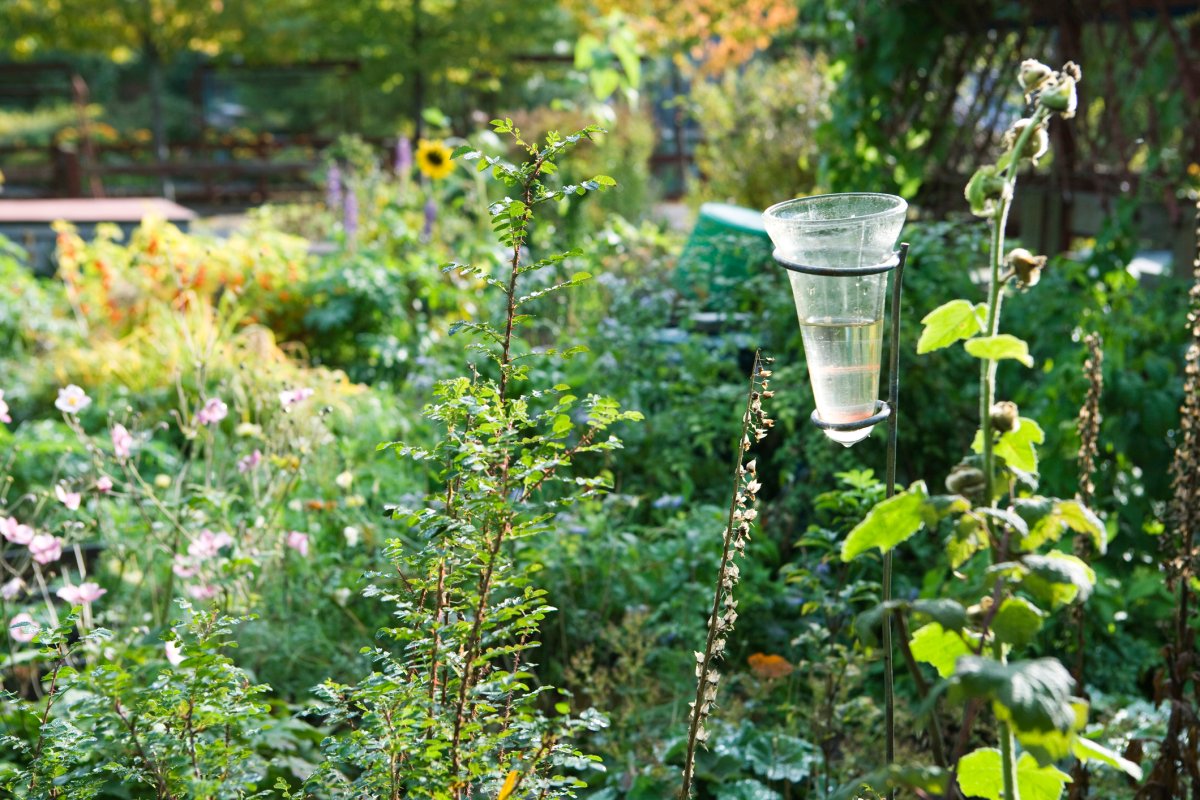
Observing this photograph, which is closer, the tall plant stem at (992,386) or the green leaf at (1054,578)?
the green leaf at (1054,578)

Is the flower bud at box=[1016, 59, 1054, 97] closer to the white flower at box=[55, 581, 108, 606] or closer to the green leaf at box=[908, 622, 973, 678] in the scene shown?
the green leaf at box=[908, 622, 973, 678]

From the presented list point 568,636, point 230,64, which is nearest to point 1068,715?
point 568,636

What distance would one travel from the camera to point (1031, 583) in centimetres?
117

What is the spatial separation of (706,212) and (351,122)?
1583 cm

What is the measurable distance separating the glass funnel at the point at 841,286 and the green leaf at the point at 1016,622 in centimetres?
50

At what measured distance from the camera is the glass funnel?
156 cm

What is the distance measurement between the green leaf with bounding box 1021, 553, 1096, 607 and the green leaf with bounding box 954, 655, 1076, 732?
0.27 feet

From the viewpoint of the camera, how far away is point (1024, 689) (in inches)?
40.3

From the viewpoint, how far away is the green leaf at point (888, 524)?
122cm

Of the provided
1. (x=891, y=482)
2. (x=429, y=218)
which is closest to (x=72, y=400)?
(x=891, y=482)

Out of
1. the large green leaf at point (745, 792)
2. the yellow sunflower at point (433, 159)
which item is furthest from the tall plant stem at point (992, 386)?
the yellow sunflower at point (433, 159)

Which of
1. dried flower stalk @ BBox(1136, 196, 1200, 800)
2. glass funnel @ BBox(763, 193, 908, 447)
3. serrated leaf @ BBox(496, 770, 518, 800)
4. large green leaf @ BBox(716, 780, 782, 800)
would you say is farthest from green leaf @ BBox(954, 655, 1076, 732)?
large green leaf @ BBox(716, 780, 782, 800)

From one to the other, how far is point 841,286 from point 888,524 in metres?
0.45

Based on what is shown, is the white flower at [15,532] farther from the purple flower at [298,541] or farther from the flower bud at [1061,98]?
the flower bud at [1061,98]
